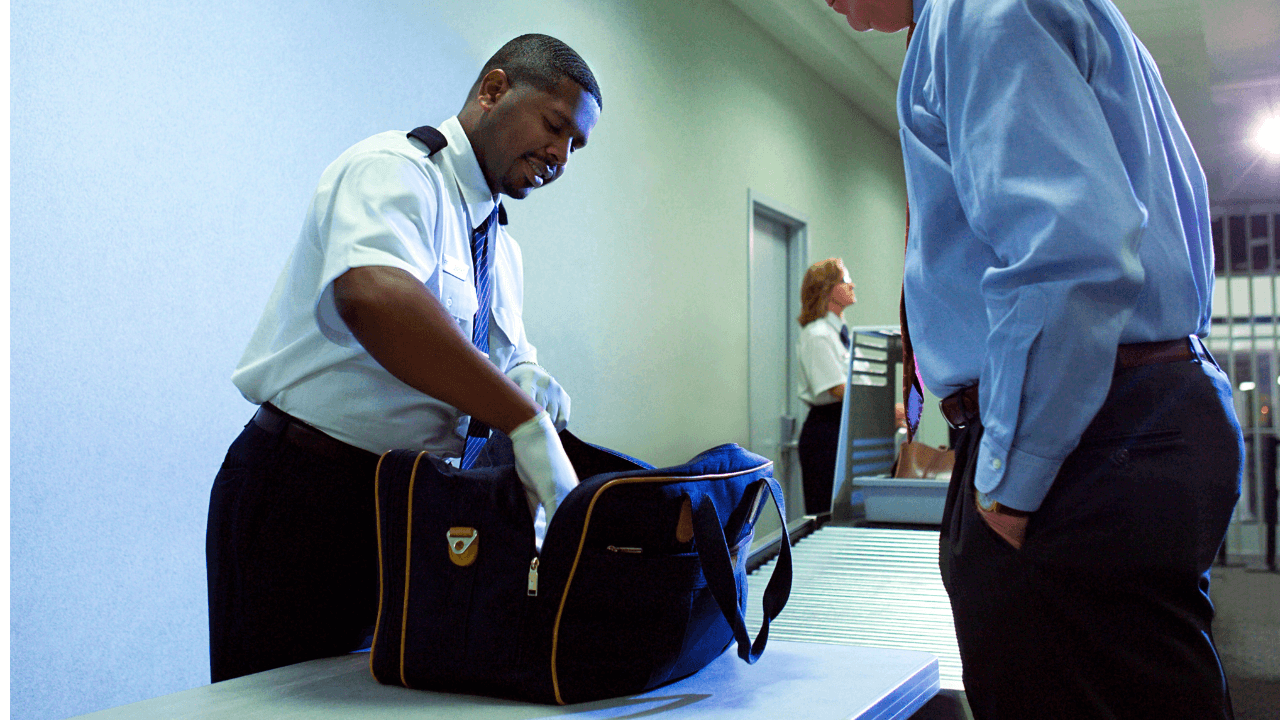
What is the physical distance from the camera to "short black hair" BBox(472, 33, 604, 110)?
1.41m

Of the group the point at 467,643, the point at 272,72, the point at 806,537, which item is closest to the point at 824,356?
the point at 806,537

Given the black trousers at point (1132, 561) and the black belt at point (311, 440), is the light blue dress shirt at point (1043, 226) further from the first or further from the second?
the black belt at point (311, 440)

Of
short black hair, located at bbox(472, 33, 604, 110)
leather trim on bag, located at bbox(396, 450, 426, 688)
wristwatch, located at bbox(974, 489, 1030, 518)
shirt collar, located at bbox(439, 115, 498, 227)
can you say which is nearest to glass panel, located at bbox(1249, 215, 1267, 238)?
short black hair, located at bbox(472, 33, 604, 110)

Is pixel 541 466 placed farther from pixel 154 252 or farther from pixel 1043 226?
pixel 154 252

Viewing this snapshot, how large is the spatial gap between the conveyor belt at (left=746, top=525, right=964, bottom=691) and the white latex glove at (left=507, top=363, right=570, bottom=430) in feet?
2.73

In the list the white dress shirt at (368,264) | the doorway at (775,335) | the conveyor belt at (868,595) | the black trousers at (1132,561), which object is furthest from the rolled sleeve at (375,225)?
the doorway at (775,335)

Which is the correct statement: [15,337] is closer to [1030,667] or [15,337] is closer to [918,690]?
[918,690]

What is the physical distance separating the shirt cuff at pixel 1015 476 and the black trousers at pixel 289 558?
0.80 meters

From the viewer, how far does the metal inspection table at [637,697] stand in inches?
38.3

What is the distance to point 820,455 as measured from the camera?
15.5 feet

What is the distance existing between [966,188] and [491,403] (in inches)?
22.2

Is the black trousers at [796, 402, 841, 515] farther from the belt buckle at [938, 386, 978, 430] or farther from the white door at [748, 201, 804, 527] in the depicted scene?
the belt buckle at [938, 386, 978, 430]

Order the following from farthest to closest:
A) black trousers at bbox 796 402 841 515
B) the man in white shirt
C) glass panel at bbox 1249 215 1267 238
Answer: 1. glass panel at bbox 1249 215 1267 238
2. black trousers at bbox 796 402 841 515
3. the man in white shirt

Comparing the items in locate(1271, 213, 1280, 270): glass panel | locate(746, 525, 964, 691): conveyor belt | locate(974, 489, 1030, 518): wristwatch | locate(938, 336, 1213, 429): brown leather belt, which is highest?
locate(1271, 213, 1280, 270): glass panel
